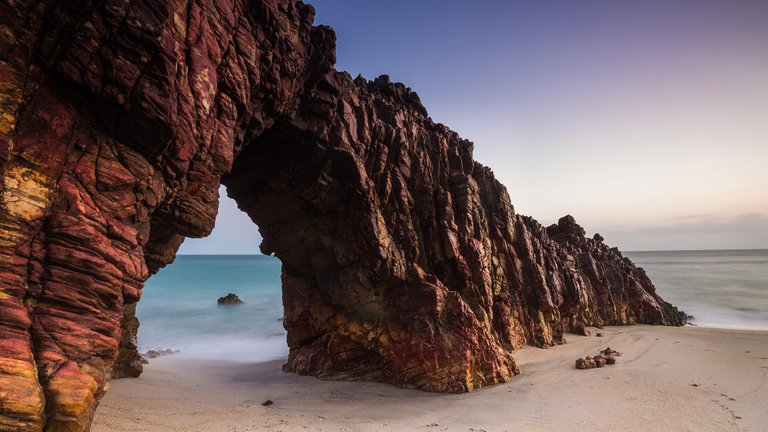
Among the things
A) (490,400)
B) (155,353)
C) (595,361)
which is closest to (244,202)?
(490,400)

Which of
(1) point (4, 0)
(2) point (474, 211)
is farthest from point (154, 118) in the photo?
(2) point (474, 211)

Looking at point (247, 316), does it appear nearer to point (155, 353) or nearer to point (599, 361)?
point (155, 353)

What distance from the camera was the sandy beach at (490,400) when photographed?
11.4 metres

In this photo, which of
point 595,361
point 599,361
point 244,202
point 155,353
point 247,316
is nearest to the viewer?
point 244,202

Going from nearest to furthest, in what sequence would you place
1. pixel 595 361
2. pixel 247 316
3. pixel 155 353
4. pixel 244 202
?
pixel 244 202, pixel 595 361, pixel 155 353, pixel 247 316

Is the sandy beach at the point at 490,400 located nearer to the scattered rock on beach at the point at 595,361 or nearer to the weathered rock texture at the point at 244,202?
the scattered rock on beach at the point at 595,361

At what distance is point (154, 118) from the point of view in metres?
8.45

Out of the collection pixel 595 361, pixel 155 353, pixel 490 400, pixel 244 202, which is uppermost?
pixel 244 202

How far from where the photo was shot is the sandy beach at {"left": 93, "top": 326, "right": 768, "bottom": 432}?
1145 centimetres

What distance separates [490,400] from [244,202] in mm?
14966

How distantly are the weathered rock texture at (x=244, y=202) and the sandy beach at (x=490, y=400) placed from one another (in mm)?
1658

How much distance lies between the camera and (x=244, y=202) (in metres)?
18.2

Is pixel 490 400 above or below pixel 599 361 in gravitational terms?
above

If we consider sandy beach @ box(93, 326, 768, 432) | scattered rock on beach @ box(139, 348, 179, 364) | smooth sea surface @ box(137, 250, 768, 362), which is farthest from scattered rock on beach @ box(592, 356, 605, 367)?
scattered rock on beach @ box(139, 348, 179, 364)
